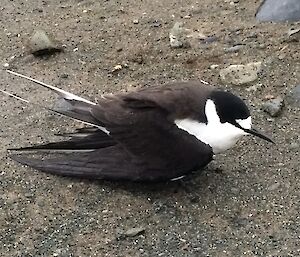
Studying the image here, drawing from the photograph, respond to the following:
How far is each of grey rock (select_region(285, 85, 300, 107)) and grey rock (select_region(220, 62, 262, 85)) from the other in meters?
0.26

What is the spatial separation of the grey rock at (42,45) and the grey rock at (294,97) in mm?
1626

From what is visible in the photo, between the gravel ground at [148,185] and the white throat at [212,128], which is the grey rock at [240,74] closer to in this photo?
the gravel ground at [148,185]

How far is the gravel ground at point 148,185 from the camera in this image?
3.65m

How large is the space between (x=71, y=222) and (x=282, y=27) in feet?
7.45

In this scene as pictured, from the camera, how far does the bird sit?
379cm

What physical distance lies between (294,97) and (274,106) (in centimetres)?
19

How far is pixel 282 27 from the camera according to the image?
5.29m

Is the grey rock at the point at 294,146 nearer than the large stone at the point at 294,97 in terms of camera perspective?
Yes

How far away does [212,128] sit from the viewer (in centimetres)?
381

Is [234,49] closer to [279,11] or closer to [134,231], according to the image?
[279,11]

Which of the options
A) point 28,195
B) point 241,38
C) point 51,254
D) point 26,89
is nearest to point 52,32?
point 26,89

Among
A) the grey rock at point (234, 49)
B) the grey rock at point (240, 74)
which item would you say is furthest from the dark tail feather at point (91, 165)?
the grey rock at point (234, 49)

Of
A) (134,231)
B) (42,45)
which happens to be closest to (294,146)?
(134,231)

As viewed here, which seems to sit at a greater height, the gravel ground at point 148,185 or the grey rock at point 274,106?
the grey rock at point 274,106
